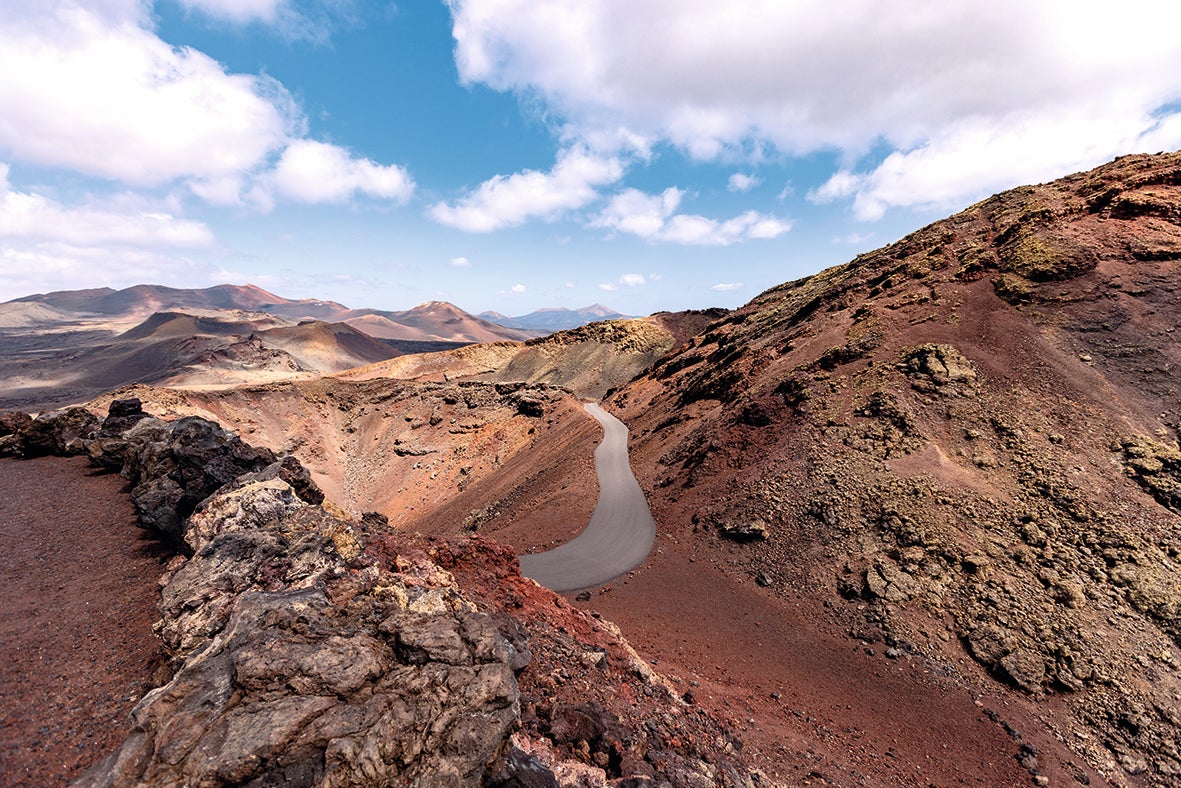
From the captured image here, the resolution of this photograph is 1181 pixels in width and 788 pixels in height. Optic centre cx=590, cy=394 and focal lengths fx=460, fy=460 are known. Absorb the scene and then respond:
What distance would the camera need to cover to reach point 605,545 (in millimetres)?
21781

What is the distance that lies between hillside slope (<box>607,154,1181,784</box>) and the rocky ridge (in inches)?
381

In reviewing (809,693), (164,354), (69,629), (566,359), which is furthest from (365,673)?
(164,354)

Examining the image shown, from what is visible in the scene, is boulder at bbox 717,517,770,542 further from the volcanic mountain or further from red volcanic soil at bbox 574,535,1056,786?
the volcanic mountain

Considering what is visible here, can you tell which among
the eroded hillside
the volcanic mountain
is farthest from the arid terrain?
the volcanic mountain

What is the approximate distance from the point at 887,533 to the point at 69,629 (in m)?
22.9

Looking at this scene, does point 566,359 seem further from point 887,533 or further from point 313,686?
point 313,686

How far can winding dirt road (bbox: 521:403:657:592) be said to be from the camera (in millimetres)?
19594

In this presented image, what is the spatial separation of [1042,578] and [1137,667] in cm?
282

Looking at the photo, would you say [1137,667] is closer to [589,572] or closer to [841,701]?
[841,701]

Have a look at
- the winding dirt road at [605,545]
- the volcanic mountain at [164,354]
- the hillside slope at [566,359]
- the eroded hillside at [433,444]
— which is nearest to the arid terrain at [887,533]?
the eroded hillside at [433,444]

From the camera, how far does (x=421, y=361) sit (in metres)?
76.4

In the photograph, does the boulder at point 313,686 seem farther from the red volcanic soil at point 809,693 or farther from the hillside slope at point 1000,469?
the hillside slope at point 1000,469

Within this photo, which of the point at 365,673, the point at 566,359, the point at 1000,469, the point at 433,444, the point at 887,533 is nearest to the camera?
the point at 365,673

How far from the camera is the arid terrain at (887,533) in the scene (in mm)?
10516
